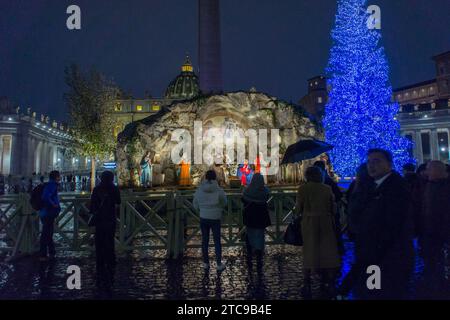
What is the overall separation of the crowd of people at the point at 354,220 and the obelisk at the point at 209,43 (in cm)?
2448

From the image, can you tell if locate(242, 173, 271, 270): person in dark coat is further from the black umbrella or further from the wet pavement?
the black umbrella

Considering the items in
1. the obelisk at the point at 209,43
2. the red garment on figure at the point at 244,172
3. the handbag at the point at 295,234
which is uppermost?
the obelisk at the point at 209,43

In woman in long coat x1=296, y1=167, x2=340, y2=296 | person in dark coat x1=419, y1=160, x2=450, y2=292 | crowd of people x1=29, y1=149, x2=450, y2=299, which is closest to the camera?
crowd of people x1=29, y1=149, x2=450, y2=299

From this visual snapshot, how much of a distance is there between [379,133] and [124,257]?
21.3 meters

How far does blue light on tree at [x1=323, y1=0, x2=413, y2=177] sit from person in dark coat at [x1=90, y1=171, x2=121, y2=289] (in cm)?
2033

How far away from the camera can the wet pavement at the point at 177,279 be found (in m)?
5.57

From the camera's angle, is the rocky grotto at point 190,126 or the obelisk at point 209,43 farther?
the obelisk at point 209,43

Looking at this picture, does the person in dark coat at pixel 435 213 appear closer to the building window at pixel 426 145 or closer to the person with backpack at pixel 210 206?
the person with backpack at pixel 210 206

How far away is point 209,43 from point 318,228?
28000 mm

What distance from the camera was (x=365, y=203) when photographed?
4648 millimetres

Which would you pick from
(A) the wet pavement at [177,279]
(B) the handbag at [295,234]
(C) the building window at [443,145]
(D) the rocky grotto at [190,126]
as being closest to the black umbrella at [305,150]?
(A) the wet pavement at [177,279]

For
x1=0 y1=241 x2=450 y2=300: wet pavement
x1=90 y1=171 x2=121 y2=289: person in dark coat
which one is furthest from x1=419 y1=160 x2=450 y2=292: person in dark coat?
x1=90 y1=171 x2=121 y2=289: person in dark coat

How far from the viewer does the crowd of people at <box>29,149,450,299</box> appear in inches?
176

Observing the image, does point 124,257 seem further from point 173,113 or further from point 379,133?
point 379,133
